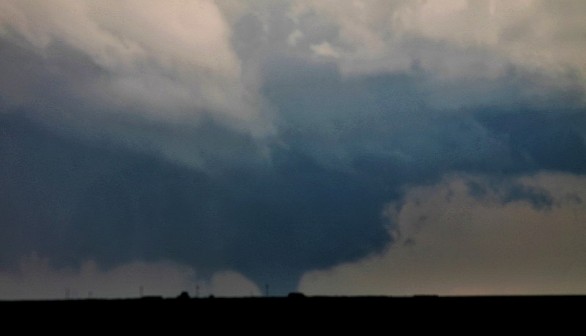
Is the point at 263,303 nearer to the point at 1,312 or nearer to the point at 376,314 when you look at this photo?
the point at 376,314

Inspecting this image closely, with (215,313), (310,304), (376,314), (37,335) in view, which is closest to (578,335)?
(376,314)

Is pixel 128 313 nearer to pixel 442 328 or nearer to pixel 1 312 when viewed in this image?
pixel 1 312

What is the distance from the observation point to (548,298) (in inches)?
2717

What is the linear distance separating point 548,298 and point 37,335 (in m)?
34.7

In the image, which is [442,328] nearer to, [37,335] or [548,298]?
[548,298]

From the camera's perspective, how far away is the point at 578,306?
6825cm

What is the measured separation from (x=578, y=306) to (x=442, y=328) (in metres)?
9.30

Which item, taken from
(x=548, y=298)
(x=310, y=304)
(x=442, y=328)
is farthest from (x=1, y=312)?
(x=548, y=298)

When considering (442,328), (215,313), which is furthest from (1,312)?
(442,328)

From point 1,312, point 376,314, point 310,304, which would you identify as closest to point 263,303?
point 310,304

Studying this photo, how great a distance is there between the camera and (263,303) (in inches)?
2734

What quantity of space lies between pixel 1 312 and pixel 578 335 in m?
38.9

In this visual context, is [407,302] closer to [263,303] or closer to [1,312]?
[263,303]

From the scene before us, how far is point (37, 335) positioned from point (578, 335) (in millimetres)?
36120
